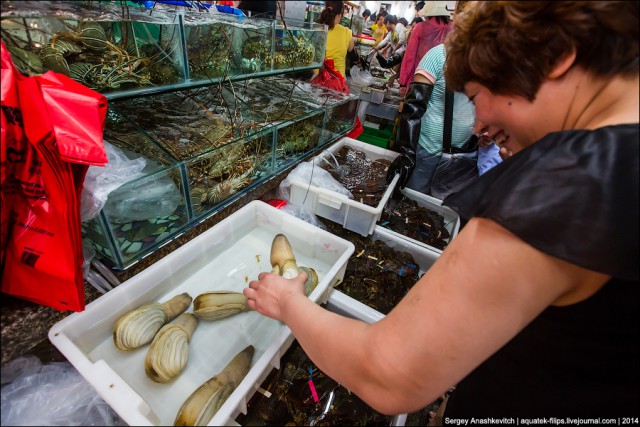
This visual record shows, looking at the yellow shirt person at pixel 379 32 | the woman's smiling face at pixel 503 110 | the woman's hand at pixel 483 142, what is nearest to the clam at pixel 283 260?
the woman's smiling face at pixel 503 110

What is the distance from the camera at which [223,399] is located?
0.96m

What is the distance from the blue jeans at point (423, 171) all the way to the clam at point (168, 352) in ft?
7.93

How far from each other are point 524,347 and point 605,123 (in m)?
0.60

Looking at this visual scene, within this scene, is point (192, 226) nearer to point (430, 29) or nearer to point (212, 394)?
point (212, 394)

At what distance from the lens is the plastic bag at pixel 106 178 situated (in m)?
0.98

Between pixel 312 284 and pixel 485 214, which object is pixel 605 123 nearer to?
pixel 485 214

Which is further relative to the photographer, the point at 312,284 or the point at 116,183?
the point at 312,284

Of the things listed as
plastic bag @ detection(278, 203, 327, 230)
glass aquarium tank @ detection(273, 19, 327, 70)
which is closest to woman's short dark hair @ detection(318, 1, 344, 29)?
glass aquarium tank @ detection(273, 19, 327, 70)

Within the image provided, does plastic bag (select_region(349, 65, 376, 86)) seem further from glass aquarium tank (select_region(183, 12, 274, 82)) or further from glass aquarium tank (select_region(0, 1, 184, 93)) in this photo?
glass aquarium tank (select_region(0, 1, 184, 93))

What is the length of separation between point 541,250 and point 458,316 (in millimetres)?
191

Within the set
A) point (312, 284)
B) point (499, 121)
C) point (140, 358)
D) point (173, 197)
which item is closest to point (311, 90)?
point (173, 197)

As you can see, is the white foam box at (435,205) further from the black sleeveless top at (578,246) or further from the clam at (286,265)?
the black sleeveless top at (578,246)

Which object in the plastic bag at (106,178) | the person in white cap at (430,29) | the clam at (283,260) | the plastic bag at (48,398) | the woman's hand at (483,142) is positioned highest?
the person in white cap at (430,29)

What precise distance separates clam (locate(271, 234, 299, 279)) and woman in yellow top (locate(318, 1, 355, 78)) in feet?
12.7
